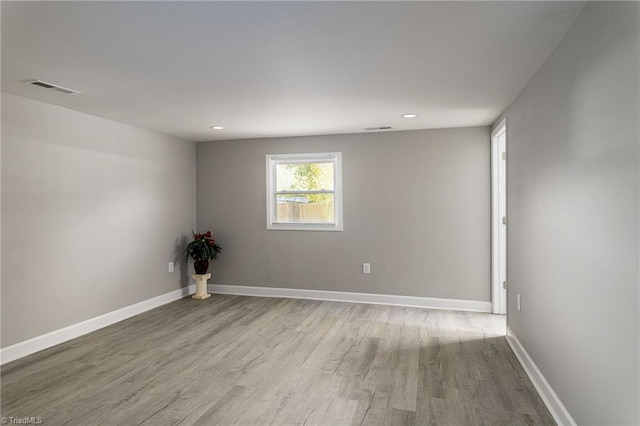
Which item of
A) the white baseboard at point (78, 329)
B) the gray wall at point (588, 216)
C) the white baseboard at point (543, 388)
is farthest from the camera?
the white baseboard at point (78, 329)

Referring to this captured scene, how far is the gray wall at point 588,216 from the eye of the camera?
146cm

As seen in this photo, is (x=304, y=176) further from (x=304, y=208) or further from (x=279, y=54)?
(x=279, y=54)

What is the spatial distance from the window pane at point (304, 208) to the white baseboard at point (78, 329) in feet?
5.98

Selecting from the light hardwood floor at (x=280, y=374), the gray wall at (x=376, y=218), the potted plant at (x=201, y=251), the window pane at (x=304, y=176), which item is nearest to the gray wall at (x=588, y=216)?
the light hardwood floor at (x=280, y=374)

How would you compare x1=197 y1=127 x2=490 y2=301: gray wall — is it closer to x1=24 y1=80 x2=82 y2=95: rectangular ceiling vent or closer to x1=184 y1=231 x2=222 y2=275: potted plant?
x1=184 y1=231 x2=222 y2=275: potted plant

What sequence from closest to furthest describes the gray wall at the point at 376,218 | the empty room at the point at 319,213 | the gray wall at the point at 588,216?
the gray wall at the point at 588,216 < the empty room at the point at 319,213 < the gray wall at the point at 376,218

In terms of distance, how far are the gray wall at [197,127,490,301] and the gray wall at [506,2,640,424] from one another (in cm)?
179

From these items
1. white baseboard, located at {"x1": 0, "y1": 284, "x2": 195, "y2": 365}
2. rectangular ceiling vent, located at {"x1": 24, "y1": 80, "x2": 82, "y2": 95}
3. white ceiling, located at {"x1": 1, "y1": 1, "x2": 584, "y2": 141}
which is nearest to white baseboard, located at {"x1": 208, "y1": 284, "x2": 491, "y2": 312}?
white baseboard, located at {"x1": 0, "y1": 284, "x2": 195, "y2": 365}

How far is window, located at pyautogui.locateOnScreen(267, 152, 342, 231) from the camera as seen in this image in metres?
5.12

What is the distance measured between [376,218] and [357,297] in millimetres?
1078

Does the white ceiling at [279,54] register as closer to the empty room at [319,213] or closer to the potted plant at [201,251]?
the empty room at [319,213]

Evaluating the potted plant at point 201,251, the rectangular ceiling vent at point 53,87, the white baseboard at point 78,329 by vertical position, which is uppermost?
the rectangular ceiling vent at point 53,87

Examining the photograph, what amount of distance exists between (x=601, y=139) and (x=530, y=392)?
1785 mm

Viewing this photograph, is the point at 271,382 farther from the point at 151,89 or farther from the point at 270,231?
the point at 270,231
